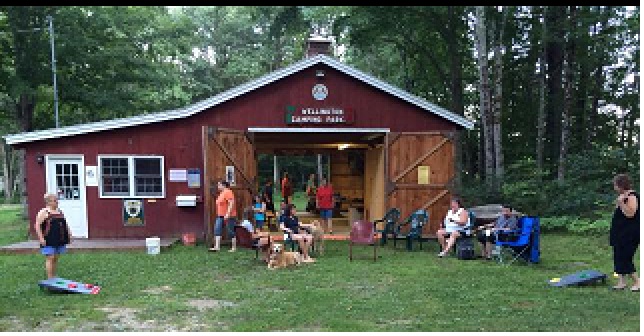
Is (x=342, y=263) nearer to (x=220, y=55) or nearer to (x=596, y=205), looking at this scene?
(x=596, y=205)

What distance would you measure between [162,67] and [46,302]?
14.8 meters

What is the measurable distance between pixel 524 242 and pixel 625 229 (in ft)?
6.82

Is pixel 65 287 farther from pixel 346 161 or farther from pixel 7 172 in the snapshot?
pixel 7 172

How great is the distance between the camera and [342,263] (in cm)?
811

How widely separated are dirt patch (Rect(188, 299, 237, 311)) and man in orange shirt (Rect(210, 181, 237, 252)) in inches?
140

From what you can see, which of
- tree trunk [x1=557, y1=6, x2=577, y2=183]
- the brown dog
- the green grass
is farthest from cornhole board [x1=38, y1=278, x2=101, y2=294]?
tree trunk [x1=557, y1=6, x2=577, y2=183]

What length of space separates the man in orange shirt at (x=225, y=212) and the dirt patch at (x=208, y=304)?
356 cm

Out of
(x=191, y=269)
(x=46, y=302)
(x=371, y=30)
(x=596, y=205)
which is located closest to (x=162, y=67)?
(x=371, y=30)

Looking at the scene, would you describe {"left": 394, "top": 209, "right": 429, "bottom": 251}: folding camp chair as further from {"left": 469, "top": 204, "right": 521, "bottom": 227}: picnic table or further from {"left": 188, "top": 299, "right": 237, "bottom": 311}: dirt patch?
{"left": 188, "top": 299, "right": 237, "bottom": 311}: dirt patch

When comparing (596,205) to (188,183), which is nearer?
(188,183)

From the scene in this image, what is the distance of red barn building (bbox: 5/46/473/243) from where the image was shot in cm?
1057

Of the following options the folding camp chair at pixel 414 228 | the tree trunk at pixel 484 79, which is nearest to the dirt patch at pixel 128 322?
the folding camp chair at pixel 414 228

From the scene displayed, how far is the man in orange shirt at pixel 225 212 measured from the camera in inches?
368

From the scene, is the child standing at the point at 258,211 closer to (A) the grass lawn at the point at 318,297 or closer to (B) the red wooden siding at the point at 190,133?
(B) the red wooden siding at the point at 190,133
